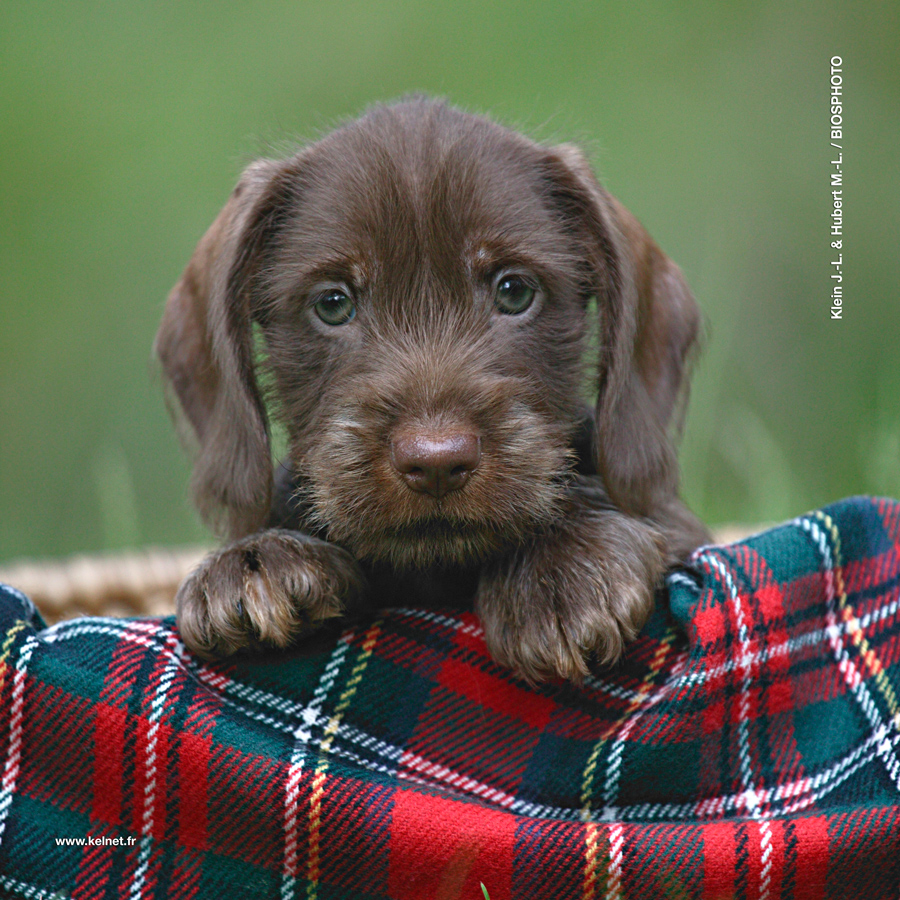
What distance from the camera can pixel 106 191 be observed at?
6.40 metres

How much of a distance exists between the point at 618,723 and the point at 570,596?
0.27 meters

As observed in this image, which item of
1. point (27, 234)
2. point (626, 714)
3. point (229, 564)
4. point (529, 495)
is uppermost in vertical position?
point (27, 234)

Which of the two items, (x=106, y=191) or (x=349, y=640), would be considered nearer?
(x=349, y=640)

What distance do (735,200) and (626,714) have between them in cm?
474

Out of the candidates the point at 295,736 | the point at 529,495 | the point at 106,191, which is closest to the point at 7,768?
the point at 295,736

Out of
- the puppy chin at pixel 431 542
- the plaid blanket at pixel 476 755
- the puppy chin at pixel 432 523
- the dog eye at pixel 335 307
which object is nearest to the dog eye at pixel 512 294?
the dog eye at pixel 335 307

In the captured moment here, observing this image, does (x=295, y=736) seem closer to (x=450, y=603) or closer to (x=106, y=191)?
(x=450, y=603)

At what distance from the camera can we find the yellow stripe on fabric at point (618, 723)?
2020mm

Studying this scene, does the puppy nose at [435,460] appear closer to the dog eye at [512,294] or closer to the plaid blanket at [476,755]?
the plaid blanket at [476,755]

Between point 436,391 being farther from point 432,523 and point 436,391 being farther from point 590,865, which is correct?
point 590,865

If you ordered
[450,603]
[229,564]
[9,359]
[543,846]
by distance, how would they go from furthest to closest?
[9,359] → [450,603] → [229,564] → [543,846]

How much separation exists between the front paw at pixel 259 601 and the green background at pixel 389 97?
3.51 m

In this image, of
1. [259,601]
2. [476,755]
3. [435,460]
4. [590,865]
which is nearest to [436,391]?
[435,460]

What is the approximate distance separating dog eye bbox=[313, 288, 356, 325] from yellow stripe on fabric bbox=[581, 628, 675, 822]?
3.33ft
